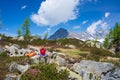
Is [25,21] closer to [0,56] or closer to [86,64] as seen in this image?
[0,56]

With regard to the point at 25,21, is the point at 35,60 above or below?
below

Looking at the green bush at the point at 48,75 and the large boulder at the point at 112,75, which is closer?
→ the green bush at the point at 48,75

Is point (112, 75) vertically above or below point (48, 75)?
below

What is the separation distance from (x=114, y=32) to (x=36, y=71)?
91532mm

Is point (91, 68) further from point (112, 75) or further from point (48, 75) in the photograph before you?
point (48, 75)

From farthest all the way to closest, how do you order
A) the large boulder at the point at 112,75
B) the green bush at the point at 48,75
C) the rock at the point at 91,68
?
the rock at the point at 91,68
the large boulder at the point at 112,75
the green bush at the point at 48,75

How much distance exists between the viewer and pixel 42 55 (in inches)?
1236

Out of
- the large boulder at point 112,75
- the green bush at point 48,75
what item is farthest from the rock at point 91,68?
the green bush at point 48,75

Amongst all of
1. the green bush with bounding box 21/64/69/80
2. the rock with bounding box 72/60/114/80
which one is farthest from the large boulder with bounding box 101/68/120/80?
the green bush with bounding box 21/64/69/80

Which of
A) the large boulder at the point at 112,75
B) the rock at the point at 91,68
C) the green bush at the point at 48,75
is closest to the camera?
the green bush at the point at 48,75

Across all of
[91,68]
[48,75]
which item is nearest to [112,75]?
[91,68]

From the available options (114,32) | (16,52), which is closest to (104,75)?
(16,52)

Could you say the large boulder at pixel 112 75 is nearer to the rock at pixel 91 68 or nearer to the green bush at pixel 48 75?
the rock at pixel 91 68

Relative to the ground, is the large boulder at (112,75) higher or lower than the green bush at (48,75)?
lower
